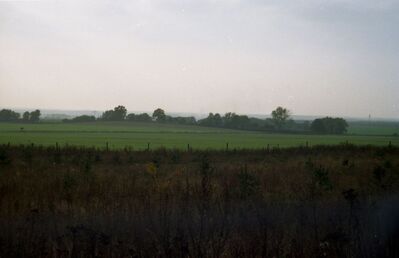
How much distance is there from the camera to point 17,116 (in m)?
90.2

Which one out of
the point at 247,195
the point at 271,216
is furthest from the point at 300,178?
the point at 271,216

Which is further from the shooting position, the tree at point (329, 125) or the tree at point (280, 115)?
the tree at point (280, 115)

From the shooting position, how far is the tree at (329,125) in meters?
89.8

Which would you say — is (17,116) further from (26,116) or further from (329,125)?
(329,125)

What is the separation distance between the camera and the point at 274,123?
375ft

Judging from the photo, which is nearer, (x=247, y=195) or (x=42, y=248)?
(x=42, y=248)

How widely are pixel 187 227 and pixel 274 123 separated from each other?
363 ft

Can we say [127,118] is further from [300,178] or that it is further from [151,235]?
[151,235]

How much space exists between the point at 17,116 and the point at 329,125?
8032 centimetres

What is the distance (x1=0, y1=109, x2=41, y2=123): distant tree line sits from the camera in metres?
84.2

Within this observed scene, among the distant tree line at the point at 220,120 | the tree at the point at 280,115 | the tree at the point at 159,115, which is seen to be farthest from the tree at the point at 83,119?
the tree at the point at 280,115

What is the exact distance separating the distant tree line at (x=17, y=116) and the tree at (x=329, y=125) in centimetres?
7577

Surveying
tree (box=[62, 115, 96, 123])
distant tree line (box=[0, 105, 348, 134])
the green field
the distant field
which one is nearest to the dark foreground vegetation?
the green field

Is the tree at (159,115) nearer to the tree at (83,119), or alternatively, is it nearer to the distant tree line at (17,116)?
the tree at (83,119)
